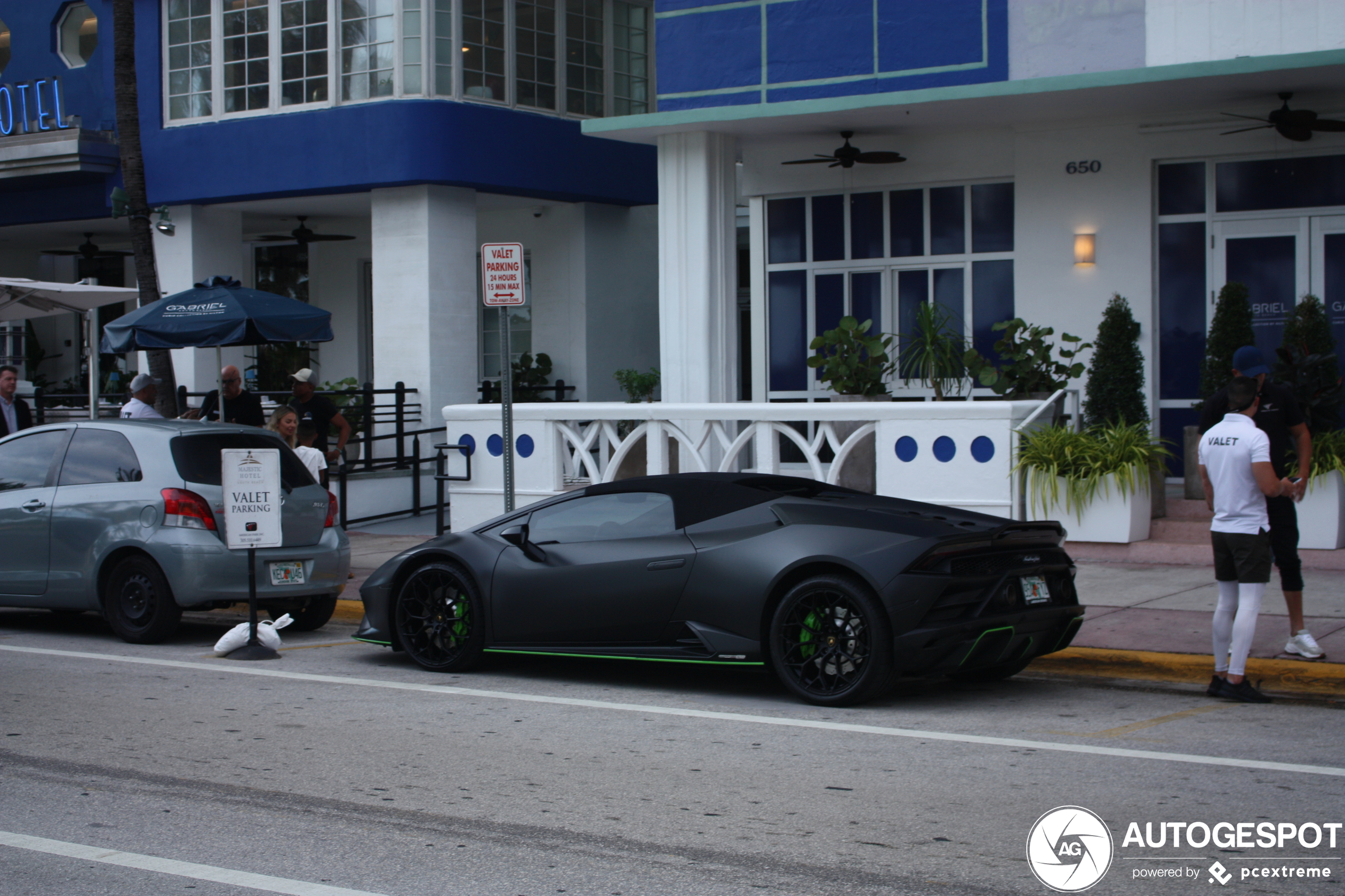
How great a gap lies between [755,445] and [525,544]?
5820 mm

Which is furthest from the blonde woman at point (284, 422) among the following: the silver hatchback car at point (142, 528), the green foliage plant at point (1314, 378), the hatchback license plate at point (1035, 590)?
the green foliage plant at point (1314, 378)

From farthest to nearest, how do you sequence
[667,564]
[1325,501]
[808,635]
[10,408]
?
1. [10,408]
2. [1325,501]
3. [667,564]
4. [808,635]

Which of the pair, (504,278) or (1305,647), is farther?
(504,278)

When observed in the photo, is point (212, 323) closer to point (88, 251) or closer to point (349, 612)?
point (349, 612)

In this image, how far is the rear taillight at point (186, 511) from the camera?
9852 mm

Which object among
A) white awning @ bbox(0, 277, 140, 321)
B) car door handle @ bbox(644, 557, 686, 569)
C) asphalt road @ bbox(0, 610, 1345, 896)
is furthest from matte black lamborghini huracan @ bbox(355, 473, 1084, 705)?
white awning @ bbox(0, 277, 140, 321)

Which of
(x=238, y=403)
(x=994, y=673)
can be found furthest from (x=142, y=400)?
(x=994, y=673)

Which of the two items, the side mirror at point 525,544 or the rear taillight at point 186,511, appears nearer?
the side mirror at point 525,544

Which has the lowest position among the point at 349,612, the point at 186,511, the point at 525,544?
the point at 349,612

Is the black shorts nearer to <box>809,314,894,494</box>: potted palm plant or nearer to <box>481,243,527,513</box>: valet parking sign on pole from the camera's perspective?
<box>481,243,527,513</box>: valet parking sign on pole

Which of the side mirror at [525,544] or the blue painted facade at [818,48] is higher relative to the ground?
the blue painted facade at [818,48]

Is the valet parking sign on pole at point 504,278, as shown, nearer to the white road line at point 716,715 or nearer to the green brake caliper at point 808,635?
the white road line at point 716,715

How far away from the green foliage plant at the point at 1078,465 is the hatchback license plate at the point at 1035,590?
4.63 meters

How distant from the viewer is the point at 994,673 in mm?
8305
